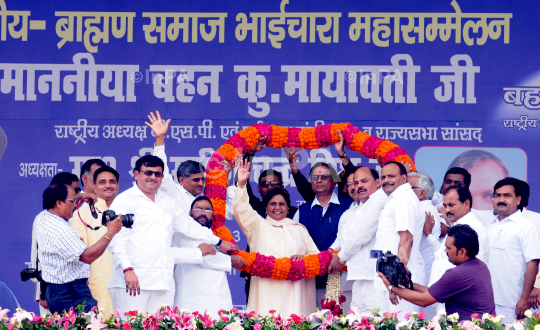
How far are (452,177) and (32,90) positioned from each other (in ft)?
15.7

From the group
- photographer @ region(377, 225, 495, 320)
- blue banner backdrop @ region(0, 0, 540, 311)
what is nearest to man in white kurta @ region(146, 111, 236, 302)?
blue banner backdrop @ region(0, 0, 540, 311)

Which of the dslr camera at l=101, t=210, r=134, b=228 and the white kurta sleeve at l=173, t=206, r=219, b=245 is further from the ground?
the dslr camera at l=101, t=210, r=134, b=228

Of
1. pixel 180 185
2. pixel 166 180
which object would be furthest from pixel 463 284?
pixel 180 185

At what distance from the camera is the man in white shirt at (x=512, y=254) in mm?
5398

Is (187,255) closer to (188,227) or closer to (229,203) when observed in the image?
(188,227)

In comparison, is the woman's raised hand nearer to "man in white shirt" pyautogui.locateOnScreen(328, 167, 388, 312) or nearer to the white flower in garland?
"man in white shirt" pyautogui.locateOnScreen(328, 167, 388, 312)

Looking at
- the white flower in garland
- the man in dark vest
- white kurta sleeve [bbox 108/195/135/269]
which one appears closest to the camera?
the white flower in garland

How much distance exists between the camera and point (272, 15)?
7.70m

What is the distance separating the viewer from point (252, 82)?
25.1 ft

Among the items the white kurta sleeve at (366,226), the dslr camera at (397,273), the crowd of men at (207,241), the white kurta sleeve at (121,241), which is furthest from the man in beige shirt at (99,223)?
the dslr camera at (397,273)

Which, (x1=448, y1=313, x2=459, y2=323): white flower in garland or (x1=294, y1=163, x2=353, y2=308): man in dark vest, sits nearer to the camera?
(x1=448, y1=313, x2=459, y2=323): white flower in garland

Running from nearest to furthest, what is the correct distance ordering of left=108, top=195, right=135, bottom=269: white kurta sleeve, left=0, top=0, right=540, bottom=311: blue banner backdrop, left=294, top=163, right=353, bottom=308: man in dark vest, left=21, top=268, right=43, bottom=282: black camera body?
left=21, top=268, right=43, bottom=282: black camera body → left=108, top=195, right=135, bottom=269: white kurta sleeve → left=294, top=163, right=353, bottom=308: man in dark vest → left=0, top=0, right=540, bottom=311: blue banner backdrop

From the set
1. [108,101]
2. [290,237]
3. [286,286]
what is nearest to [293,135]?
[290,237]

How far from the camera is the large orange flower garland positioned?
5.74m
